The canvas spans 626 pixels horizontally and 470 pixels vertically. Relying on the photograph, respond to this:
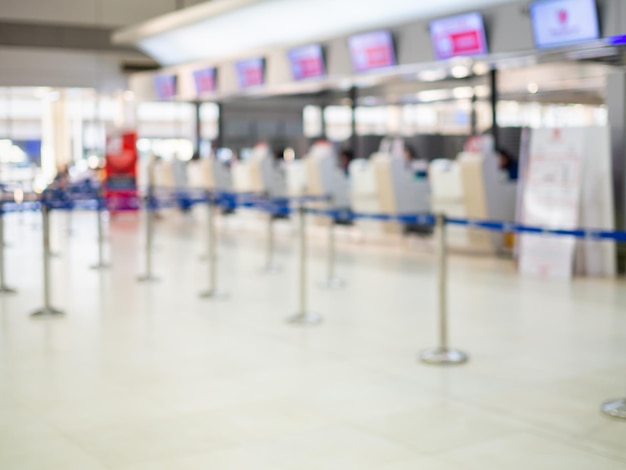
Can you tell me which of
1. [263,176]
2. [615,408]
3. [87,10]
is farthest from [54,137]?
[615,408]

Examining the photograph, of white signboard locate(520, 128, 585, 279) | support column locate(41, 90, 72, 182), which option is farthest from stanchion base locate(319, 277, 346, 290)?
support column locate(41, 90, 72, 182)

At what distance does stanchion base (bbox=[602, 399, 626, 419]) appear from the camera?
4.62m

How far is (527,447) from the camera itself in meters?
4.14

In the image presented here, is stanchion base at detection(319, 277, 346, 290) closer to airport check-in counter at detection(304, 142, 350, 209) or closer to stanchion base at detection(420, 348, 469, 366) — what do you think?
stanchion base at detection(420, 348, 469, 366)

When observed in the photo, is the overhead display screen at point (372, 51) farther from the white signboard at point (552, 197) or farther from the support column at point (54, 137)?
the support column at point (54, 137)

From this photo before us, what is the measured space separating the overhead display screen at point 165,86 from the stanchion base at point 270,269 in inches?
512

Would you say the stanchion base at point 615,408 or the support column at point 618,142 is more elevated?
the support column at point 618,142

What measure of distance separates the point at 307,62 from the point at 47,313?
11.1 m

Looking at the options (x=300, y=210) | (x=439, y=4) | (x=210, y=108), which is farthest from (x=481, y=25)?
(x=210, y=108)

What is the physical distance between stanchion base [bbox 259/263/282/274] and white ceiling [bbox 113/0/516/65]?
518 centimetres

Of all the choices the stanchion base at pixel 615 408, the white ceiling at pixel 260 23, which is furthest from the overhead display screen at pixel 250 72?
Answer: the stanchion base at pixel 615 408

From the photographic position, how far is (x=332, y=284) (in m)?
9.67

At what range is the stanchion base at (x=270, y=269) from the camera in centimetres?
1091

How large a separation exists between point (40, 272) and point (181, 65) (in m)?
12.8
